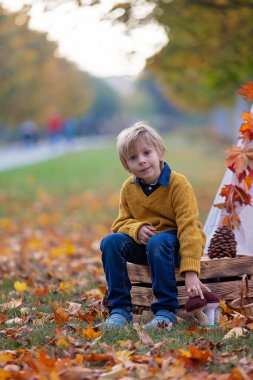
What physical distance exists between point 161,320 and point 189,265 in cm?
37

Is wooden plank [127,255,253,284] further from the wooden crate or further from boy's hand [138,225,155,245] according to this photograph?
boy's hand [138,225,155,245]

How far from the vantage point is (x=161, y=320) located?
176 inches

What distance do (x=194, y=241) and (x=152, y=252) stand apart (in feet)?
0.85

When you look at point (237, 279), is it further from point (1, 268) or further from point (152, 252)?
point (1, 268)

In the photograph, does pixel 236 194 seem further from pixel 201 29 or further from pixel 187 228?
pixel 201 29

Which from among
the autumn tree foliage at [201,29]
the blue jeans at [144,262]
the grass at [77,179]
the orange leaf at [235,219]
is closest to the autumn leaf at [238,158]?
the orange leaf at [235,219]

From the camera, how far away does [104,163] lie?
30078 mm

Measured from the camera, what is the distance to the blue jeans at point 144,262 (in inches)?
177

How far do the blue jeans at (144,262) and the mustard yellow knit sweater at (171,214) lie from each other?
8cm

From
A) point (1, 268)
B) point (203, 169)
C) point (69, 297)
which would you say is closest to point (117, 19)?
point (1, 268)

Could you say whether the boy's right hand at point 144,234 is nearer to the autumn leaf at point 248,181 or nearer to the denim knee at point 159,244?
the denim knee at point 159,244

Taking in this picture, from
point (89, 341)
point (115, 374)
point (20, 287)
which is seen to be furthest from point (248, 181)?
point (20, 287)

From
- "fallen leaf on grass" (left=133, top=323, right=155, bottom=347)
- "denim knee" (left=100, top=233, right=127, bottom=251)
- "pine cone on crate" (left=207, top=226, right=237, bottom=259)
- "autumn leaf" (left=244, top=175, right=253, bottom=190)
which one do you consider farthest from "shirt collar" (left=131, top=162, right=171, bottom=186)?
"fallen leaf on grass" (left=133, top=323, right=155, bottom=347)

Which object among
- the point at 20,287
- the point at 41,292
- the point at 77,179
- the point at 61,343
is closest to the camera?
the point at 61,343
